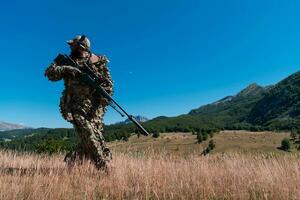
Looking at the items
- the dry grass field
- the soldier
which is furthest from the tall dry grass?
the soldier

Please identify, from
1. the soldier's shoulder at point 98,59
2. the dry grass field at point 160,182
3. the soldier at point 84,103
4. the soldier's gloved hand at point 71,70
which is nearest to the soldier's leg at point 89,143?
the soldier at point 84,103

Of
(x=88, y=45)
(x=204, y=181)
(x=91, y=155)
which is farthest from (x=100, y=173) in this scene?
(x=88, y=45)

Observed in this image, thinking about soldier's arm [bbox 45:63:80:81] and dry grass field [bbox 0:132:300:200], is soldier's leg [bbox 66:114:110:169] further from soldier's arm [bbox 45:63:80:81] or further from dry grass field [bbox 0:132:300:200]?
soldier's arm [bbox 45:63:80:81]

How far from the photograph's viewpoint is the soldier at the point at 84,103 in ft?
29.9

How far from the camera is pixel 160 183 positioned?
734 centimetres

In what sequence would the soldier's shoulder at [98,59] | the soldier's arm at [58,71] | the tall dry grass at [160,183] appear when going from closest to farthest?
the tall dry grass at [160,183], the soldier's arm at [58,71], the soldier's shoulder at [98,59]

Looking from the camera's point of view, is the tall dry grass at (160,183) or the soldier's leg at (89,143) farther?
Answer: the soldier's leg at (89,143)

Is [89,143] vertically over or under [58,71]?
under

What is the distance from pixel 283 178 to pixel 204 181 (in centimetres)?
133

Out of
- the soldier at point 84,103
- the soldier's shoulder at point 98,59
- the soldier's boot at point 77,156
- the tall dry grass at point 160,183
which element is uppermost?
the soldier's shoulder at point 98,59

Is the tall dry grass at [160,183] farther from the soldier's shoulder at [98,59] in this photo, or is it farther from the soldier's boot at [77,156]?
the soldier's shoulder at [98,59]

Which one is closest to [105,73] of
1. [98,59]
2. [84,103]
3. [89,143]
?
[98,59]

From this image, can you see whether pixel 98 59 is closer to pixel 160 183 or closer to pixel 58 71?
pixel 58 71

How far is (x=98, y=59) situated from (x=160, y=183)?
12.8 feet
